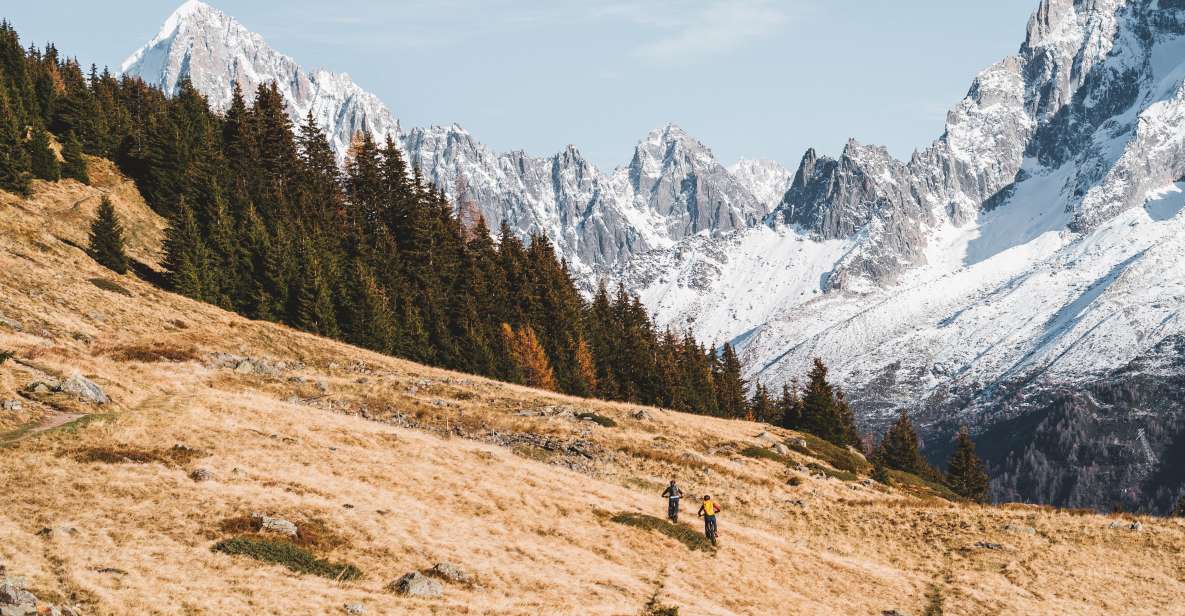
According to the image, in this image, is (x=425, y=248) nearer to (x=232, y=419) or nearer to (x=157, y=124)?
(x=157, y=124)

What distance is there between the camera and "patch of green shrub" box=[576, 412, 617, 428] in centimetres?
6044

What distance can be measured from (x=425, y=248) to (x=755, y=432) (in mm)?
46958

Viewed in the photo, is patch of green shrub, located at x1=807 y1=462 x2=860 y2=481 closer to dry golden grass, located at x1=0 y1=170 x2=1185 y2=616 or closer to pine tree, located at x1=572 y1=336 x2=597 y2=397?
dry golden grass, located at x1=0 y1=170 x2=1185 y2=616

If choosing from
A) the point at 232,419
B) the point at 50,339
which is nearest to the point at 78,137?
the point at 50,339

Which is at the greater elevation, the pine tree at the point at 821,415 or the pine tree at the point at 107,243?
the pine tree at the point at 107,243

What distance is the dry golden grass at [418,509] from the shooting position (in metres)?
23.1

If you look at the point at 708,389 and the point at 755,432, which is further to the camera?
the point at 708,389

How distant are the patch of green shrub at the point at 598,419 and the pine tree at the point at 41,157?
56.3 meters

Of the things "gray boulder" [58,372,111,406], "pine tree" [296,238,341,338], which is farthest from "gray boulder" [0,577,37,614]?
"pine tree" [296,238,341,338]

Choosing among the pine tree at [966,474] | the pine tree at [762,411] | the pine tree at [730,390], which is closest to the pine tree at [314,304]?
the pine tree at [730,390]

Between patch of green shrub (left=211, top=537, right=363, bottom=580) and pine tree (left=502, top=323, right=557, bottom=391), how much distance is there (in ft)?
232

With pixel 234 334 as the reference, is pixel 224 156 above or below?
above

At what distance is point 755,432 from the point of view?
77125 mm

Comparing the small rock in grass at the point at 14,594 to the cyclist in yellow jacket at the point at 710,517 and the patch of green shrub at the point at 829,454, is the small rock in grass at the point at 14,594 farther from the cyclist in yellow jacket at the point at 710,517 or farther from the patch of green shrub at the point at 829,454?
the patch of green shrub at the point at 829,454
